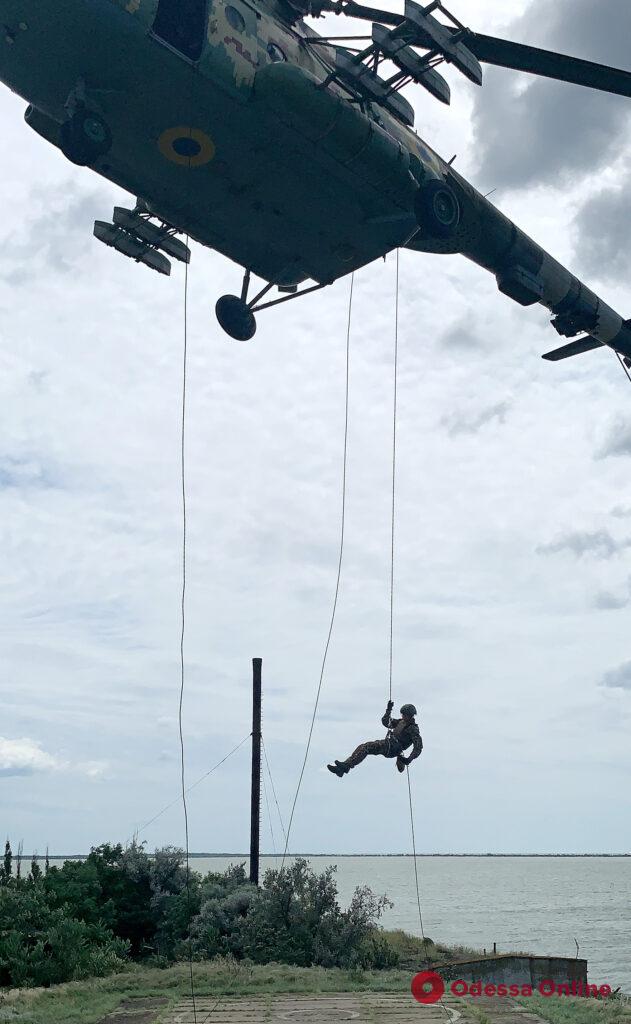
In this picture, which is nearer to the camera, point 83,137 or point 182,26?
point 83,137

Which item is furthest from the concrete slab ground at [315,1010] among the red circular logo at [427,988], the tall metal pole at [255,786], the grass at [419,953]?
the tall metal pole at [255,786]

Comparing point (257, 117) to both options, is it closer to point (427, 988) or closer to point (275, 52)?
point (275, 52)

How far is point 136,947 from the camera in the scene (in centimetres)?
2334

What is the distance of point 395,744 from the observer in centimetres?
1552

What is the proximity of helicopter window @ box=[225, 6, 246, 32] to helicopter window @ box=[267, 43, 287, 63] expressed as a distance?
0.50 m

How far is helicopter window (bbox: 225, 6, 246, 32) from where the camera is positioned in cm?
1380

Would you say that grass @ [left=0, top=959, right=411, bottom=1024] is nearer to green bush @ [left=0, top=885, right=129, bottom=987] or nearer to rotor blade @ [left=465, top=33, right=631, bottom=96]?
green bush @ [left=0, top=885, right=129, bottom=987]

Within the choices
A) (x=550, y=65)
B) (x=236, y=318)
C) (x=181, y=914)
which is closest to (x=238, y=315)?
(x=236, y=318)

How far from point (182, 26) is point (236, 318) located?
6.09 meters

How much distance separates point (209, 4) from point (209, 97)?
134 centimetres

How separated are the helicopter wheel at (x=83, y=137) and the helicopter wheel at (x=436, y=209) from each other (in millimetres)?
5331

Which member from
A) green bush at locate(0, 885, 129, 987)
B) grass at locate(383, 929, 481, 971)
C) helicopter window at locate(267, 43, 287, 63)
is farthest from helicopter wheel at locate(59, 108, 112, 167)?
grass at locate(383, 929, 481, 971)

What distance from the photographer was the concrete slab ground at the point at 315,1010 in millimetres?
14820

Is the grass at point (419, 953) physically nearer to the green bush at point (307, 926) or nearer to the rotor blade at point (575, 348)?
the green bush at point (307, 926)
